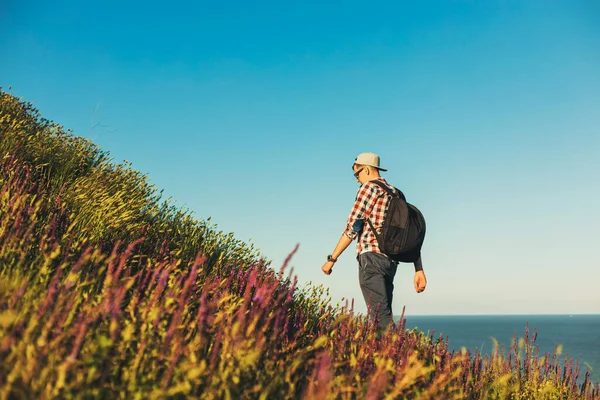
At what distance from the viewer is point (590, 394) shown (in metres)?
5.07

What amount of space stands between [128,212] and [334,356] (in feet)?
10.3

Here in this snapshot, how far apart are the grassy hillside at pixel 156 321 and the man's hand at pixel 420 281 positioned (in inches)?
22.6

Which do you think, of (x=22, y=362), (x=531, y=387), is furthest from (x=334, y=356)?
(x=531, y=387)

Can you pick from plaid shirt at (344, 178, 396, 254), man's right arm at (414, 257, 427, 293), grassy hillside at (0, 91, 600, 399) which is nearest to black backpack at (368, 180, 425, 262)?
plaid shirt at (344, 178, 396, 254)

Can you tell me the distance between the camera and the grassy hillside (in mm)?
2326

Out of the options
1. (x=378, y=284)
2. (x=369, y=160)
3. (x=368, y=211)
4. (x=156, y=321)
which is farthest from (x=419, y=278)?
(x=156, y=321)

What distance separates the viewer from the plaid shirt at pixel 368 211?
5.00 meters

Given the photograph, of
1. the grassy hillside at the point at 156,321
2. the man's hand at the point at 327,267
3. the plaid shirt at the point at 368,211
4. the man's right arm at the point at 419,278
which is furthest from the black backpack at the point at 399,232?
the grassy hillside at the point at 156,321

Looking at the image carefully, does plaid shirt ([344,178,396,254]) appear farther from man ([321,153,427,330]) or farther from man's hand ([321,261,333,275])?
man's hand ([321,261,333,275])

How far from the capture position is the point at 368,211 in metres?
5.02

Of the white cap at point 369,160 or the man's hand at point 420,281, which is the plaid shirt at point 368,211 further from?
the man's hand at point 420,281

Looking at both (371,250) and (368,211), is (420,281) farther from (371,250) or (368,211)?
(368,211)

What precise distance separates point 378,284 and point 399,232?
589 millimetres

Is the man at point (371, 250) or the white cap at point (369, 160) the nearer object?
the man at point (371, 250)
